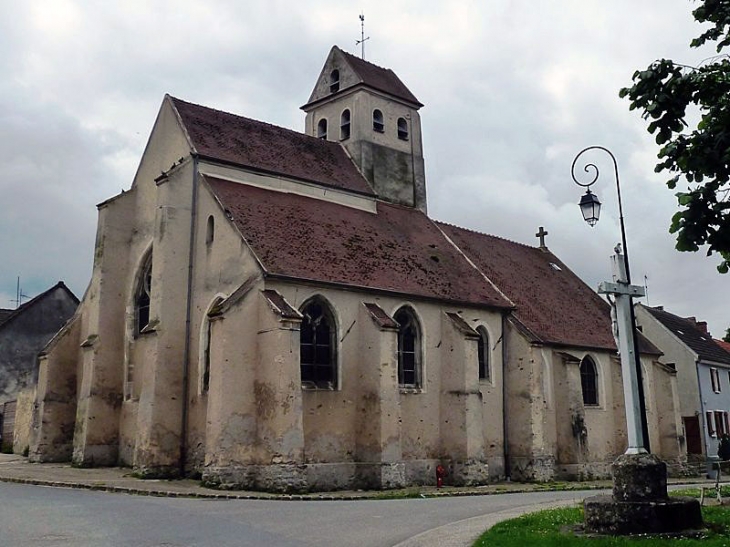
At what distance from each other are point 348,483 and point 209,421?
185 inches

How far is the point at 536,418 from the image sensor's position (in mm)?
26359

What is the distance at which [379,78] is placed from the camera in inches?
1351

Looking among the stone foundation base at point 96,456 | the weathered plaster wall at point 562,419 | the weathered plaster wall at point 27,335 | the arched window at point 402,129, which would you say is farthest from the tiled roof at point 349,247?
the weathered plaster wall at point 27,335

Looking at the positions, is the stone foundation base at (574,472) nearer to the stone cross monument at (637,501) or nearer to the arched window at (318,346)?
the arched window at (318,346)

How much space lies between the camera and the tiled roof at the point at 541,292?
2995 cm

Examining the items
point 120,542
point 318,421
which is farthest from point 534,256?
point 120,542

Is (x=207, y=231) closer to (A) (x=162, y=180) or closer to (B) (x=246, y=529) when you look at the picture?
(A) (x=162, y=180)

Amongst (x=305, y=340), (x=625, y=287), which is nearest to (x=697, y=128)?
(x=625, y=287)

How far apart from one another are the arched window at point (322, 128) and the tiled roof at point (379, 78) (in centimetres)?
277

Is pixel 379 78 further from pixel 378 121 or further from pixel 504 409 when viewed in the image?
pixel 504 409

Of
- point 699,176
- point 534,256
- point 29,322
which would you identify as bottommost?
point 699,176

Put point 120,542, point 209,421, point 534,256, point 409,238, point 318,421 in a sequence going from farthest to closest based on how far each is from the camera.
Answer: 1. point 534,256
2. point 409,238
3. point 318,421
4. point 209,421
5. point 120,542

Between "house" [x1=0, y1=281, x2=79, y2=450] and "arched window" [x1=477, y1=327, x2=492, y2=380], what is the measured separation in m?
21.6

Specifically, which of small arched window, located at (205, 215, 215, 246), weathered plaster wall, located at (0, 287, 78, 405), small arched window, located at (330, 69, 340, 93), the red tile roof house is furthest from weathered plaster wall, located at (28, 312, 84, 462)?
small arched window, located at (330, 69, 340, 93)
